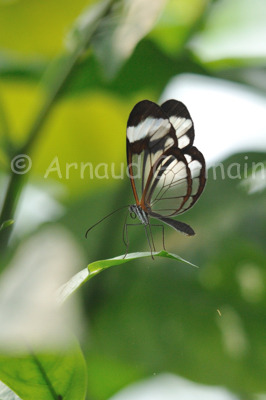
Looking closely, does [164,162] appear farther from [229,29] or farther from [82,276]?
[229,29]

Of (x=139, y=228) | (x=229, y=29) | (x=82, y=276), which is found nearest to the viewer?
(x=82, y=276)

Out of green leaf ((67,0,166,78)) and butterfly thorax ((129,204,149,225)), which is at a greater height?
green leaf ((67,0,166,78))

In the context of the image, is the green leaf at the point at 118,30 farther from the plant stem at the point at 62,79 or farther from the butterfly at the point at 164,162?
the butterfly at the point at 164,162

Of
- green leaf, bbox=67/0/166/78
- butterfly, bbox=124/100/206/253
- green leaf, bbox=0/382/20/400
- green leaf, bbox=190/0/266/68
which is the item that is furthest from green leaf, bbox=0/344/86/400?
green leaf, bbox=190/0/266/68

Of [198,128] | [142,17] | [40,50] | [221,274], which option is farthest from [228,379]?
[40,50]

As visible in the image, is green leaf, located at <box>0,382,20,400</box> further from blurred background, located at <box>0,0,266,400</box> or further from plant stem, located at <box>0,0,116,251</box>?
plant stem, located at <box>0,0,116,251</box>

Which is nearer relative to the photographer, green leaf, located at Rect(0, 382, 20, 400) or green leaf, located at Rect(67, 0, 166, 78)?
green leaf, located at Rect(0, 382, 20, 400)

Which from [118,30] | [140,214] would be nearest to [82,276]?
[140,214]
